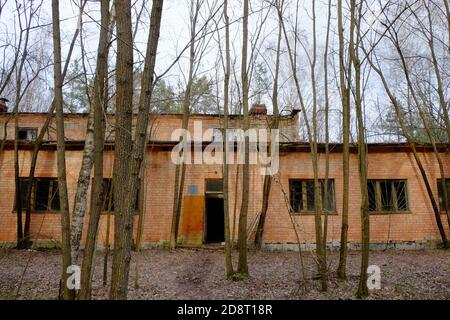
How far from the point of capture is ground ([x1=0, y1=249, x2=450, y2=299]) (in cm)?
709

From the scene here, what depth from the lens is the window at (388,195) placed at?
13.6 m

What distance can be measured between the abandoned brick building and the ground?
129 cm

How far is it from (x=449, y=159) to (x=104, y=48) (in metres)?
15.1

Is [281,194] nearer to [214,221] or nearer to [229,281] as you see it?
[214,221]

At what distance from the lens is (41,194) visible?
43.9 ft

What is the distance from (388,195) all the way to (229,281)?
29.6ft

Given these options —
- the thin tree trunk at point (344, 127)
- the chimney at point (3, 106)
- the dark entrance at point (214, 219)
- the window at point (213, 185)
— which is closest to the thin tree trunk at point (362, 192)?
the thin tree trunk at point (344, 127)

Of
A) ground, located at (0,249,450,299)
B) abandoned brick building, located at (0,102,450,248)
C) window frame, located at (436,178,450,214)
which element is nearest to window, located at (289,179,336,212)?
abandoned brick building, located at (0,102,450,248)

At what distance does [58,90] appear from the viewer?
3.50 metres

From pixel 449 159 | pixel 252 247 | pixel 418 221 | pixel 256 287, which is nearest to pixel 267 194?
pixel 252 247

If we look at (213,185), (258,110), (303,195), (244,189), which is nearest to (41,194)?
(213,185)
